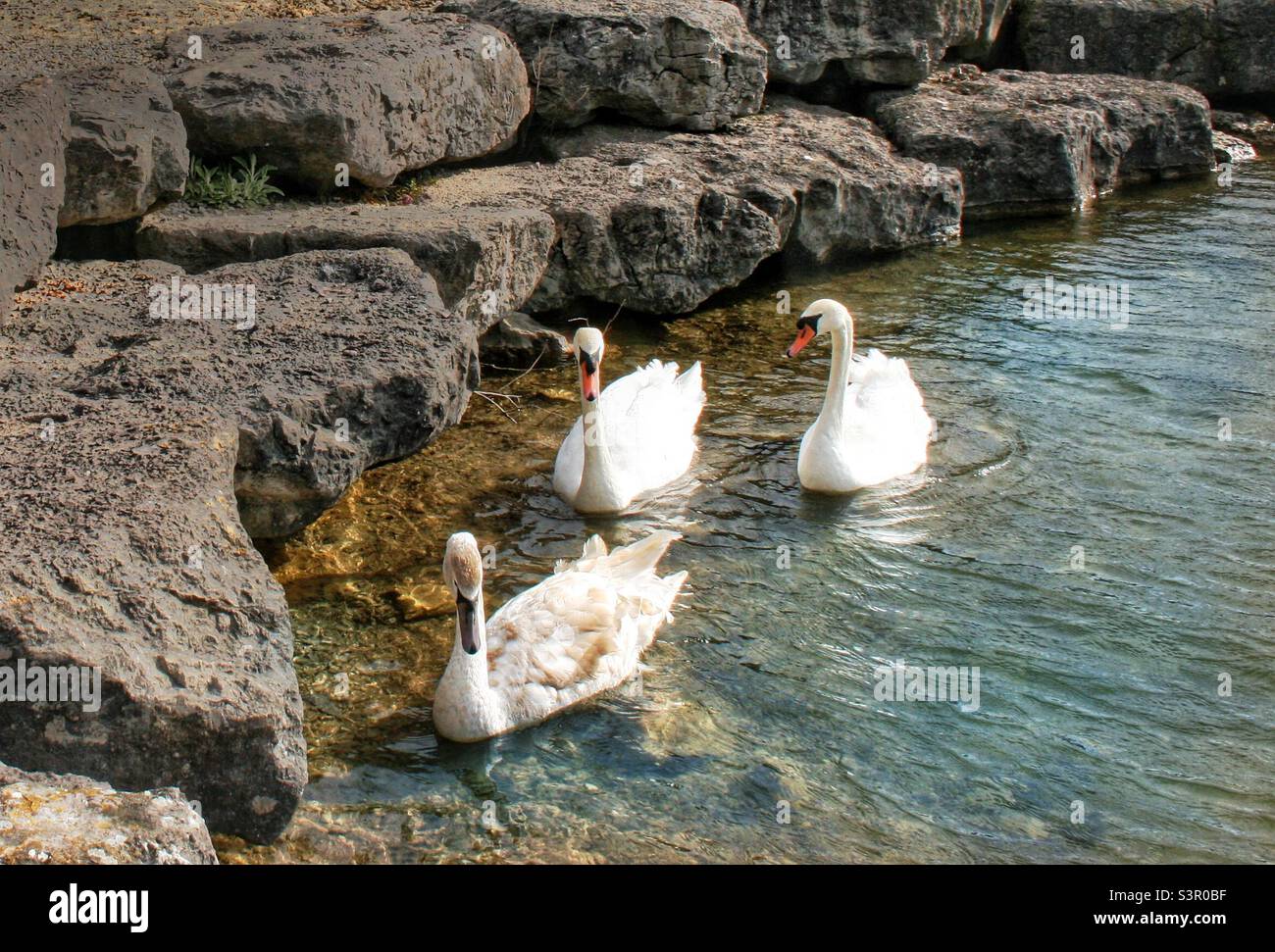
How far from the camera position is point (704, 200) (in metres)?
9.55

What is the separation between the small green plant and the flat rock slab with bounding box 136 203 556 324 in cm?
11

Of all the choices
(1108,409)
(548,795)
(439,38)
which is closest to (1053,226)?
(1108,409)

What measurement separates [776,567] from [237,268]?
9.77 ft

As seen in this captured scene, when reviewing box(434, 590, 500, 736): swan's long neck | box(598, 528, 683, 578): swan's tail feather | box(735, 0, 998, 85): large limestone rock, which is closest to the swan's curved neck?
box(434, 590, 500, 736): swan's long neck

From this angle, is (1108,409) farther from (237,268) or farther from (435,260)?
(237,268)

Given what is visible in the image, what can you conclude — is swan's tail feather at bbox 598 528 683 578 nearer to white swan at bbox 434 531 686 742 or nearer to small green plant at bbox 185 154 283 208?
white swan at bbox 434 531 686 742

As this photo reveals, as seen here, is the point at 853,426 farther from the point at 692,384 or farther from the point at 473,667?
the point at 473,667

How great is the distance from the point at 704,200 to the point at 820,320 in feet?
8.19

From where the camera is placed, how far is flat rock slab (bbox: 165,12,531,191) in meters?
7.71

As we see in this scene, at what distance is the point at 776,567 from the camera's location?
6.37 meters

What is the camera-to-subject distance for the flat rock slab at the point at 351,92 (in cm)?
771

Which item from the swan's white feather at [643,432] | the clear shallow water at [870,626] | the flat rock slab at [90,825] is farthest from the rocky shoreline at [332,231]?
the swan's white feather at [643,432]

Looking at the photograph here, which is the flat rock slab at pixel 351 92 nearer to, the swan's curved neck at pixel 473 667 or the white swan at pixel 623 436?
the white swan at pixel 623 436

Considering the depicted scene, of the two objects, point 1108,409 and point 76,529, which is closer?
point 76,529
